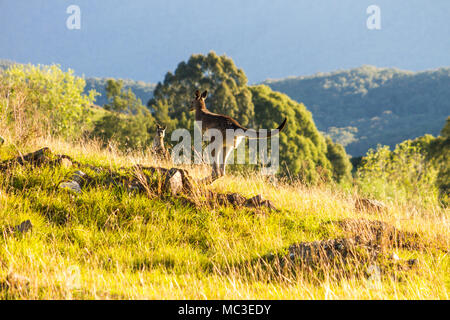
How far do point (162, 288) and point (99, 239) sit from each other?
6.80 feet

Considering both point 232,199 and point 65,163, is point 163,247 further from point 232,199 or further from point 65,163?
point 65,163

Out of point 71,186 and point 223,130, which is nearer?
point 71,186

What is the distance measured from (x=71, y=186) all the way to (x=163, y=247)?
2.62m

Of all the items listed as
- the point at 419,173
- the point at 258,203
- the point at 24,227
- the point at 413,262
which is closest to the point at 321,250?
the point at 413,262

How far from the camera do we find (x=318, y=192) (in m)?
9.31

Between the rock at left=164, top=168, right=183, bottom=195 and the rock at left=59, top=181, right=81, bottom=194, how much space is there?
1.73m

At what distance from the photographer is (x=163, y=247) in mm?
5125

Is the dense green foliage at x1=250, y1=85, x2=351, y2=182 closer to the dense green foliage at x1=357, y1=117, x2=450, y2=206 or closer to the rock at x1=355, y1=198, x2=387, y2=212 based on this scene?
the dense green foliage at x1=357, y1=117, x2=450, y2=206

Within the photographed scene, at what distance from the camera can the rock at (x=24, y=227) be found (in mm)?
5085

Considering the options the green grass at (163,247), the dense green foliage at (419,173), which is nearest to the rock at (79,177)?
the green grass at (163,247)

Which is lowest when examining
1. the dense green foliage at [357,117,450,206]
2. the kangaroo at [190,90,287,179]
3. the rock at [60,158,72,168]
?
the dense green foliage at [357,117,450,206]

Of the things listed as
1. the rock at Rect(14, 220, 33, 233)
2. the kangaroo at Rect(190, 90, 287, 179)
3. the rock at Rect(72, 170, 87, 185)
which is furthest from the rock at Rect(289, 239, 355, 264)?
the rock at Rect(72, 170, 87, 185)

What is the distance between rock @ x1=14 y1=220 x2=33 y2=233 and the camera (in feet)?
16.7

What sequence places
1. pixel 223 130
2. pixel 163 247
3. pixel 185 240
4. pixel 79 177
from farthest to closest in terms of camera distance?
pixel 223 130 → pixel 79 177 → pixel 185 240 → pixel 163 247
